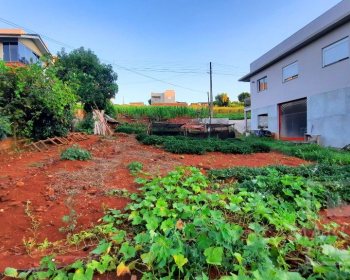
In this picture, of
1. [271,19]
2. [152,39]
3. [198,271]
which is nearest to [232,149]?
[198,271]

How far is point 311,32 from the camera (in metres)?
12.5

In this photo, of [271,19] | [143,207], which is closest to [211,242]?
[143,207]

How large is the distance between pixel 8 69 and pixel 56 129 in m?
2.06

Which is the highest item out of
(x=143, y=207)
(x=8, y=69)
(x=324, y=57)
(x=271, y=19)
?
(x=271, y=19)

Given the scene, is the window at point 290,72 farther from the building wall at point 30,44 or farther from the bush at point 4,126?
the building wall at point 30,44

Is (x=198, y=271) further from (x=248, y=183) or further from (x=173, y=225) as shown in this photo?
(x=248, y=183)

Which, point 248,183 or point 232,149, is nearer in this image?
point 248,183

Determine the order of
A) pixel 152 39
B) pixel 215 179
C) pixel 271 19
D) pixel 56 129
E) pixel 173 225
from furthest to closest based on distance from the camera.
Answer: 1. pixel 152 39
2. pixel 271 19
3. pixel 56 129
4. pixel 215 179
5. pixel 173 225

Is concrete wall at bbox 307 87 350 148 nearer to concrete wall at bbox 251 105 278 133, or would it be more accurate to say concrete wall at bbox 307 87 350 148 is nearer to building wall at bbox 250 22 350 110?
building wall at bbox 250 22 350 110

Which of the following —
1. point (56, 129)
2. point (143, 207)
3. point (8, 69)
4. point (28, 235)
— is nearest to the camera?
point (28, 235)

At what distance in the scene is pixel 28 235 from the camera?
257 centimetres

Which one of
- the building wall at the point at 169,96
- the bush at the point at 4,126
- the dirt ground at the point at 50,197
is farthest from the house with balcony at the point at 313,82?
the building wall at the point at 169,96

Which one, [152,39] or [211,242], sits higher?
[152,39]

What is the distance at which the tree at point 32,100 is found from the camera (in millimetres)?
6762
